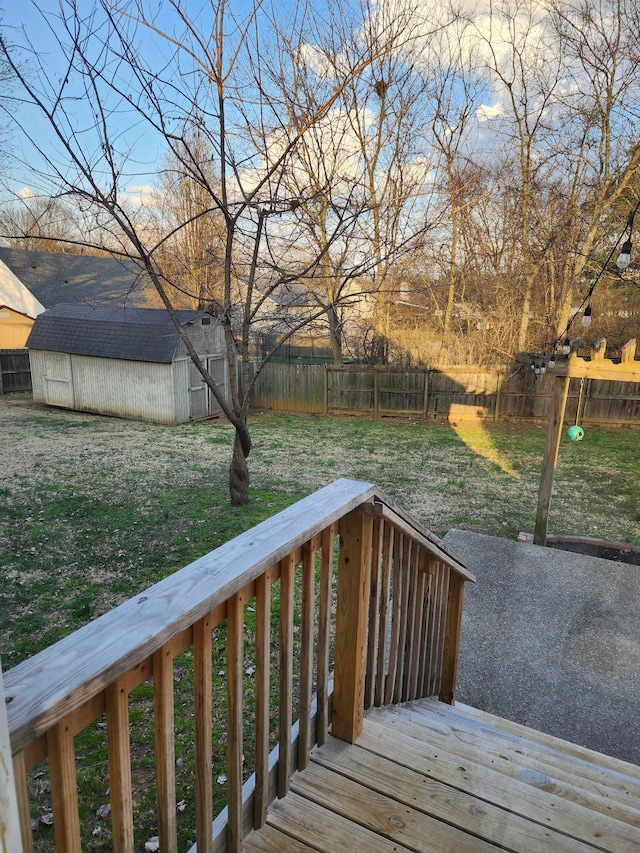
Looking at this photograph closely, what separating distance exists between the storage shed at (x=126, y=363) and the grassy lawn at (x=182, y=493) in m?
0.66

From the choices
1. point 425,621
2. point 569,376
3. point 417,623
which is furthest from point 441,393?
point 417,623

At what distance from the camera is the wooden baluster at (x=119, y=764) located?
2.88 feet

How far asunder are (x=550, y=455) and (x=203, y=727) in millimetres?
6022

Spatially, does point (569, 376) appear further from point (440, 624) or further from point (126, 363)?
point (126, 363)

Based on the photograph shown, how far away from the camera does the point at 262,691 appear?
54.7 inches

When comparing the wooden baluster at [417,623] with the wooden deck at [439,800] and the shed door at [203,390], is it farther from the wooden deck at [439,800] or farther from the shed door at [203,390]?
the shed door at [203,390]

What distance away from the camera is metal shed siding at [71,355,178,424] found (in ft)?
42.1

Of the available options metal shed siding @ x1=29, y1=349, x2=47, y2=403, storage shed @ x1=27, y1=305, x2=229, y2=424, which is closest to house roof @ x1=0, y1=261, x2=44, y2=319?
storage shed @ x1=27, y1=305, x2=229, y2=424

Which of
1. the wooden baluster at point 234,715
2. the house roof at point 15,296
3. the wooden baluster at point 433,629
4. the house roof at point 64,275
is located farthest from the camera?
the house roof at point 64,275

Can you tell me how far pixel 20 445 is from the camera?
10.2 metres

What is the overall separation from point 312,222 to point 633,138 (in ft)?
33.7

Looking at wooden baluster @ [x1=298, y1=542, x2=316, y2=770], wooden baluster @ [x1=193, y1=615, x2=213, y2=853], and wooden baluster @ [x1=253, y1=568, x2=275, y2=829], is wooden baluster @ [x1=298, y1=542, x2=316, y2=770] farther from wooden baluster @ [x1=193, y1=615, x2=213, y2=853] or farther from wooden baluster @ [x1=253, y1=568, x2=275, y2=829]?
wooden baluster @ [x1=193, y1=615, x2=213, y2=853]

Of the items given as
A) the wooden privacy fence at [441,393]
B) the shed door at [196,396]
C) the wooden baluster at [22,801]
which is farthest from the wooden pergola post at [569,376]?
the shed door at [196,396]

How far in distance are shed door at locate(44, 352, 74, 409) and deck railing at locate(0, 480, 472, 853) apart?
13.5 meters
